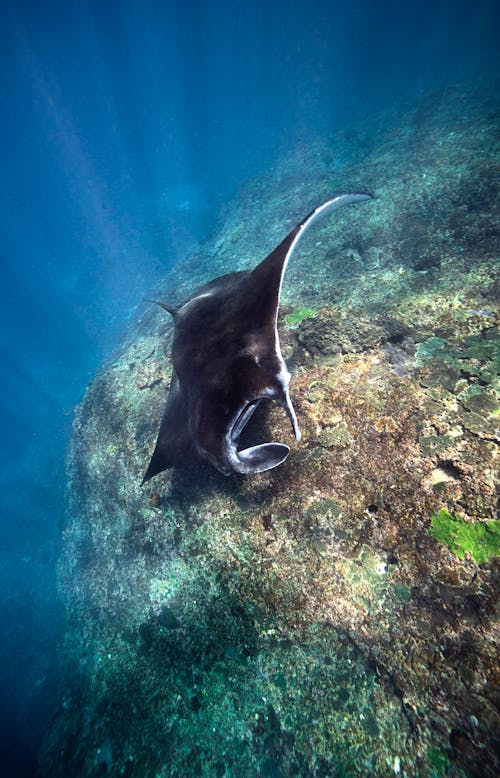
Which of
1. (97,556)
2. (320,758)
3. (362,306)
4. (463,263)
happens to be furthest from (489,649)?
(97,556)

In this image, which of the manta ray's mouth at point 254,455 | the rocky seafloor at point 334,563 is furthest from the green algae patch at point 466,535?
the manta ray's mouth at point 254,455

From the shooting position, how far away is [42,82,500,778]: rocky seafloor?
2.25m

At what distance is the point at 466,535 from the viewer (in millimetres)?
2371

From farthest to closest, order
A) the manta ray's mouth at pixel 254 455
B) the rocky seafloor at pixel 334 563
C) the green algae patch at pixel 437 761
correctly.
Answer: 1. the manta ray's mouth at pixel 254 455
2. the rocky seafloor at pixel 334 563
3. the green algae patch at pixel 437 761

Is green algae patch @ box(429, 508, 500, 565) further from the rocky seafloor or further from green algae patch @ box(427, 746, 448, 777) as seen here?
green algae patch @ box(427, 746, 448, 777)

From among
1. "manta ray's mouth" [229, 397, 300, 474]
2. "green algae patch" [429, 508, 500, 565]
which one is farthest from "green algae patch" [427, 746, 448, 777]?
"manta ray's mouth" [229, 397, 300, 474]

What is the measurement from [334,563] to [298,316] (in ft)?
11.0

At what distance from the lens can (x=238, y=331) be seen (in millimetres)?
2963

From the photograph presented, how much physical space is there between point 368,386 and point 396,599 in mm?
2010

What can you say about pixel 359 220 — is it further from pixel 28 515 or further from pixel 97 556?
pixel 28 515

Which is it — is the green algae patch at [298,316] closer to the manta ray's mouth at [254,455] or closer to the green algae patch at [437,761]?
the manta ray's mouth at [254,455]

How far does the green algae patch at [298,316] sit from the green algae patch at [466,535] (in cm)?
307

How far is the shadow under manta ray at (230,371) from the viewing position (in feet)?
8.13

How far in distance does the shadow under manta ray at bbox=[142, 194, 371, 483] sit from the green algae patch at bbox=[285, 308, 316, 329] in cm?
129
